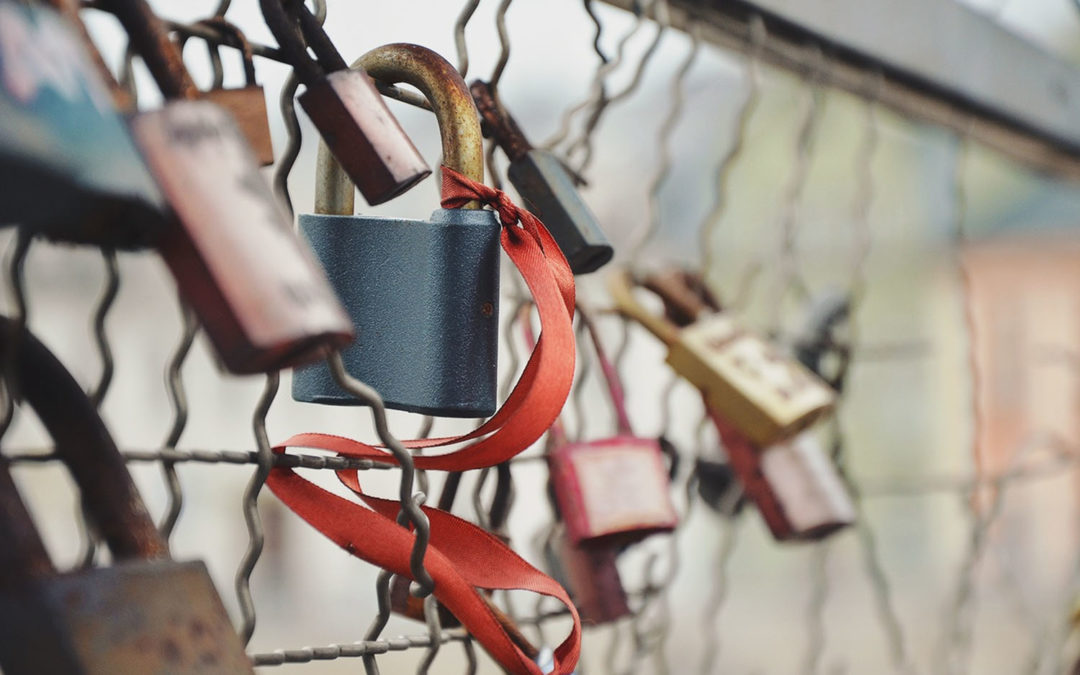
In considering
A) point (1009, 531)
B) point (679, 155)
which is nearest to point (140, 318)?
point (679, 155)

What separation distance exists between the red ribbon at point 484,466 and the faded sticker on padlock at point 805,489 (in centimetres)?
42

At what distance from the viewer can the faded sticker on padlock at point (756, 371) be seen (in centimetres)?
80

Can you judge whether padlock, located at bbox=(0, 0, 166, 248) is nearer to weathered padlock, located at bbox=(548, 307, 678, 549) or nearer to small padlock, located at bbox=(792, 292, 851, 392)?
weathered padlock, located at bbox=(548, 307, 678, 549)

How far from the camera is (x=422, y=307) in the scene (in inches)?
17.8

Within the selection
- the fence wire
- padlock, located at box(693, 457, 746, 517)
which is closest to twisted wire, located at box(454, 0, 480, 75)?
the fence wire

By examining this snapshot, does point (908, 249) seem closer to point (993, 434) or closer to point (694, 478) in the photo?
point (993, 434)

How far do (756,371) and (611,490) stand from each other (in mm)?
228

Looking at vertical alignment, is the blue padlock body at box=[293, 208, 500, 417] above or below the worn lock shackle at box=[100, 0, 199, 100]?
below

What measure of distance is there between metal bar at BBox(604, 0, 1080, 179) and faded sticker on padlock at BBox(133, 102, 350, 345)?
1.80 ft

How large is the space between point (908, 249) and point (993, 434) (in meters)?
1.75

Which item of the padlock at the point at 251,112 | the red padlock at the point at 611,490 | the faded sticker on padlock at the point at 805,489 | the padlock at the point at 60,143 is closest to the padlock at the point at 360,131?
the padlock at the point at 251,112

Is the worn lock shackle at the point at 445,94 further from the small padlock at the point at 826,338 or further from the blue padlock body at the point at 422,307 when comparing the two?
the small padlock at the point at 826,338

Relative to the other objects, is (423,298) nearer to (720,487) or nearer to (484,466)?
(484,466)

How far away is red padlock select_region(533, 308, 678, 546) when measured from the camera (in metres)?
0.62
